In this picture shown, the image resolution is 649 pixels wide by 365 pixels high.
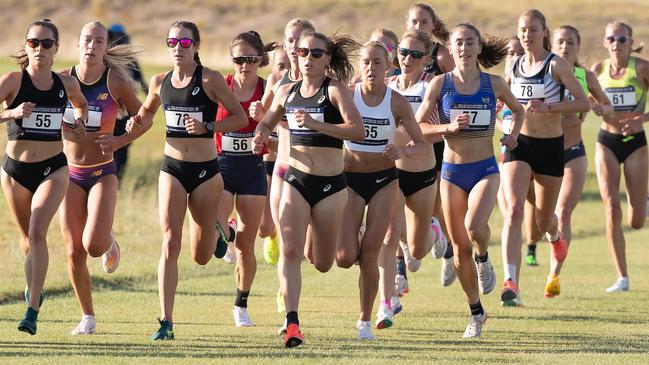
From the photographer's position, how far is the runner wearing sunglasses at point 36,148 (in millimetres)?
11195

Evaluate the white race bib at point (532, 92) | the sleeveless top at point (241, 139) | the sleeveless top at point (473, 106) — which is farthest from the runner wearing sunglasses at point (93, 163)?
the white race bib at point (532, 92)

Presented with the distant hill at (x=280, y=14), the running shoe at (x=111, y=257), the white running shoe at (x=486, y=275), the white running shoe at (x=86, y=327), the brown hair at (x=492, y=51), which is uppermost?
the distant hill at (x=280, y=14)

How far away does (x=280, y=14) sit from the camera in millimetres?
83375

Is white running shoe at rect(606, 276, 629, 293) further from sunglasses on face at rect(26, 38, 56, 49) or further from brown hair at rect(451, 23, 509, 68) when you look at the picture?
sunglasses on face at rect(26, 38, 56, 49)

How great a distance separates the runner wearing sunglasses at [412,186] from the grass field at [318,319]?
0.60 metres

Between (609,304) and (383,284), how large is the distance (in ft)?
9.97

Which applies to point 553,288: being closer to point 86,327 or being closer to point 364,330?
point 364,330

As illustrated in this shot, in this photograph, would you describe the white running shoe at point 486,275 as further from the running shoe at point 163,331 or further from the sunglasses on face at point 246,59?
the running shoe at point 163,331

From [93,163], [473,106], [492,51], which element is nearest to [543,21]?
[492,51]

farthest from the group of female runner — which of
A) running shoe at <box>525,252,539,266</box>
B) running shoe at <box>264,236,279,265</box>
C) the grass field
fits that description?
running shoe at <box>525,252,539,266</box>

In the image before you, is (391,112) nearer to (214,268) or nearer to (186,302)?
(186,302)

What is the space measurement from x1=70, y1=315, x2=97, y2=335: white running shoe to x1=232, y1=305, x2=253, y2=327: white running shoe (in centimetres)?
138

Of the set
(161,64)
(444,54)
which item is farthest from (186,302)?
(161,64)

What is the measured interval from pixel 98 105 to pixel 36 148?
2.86 feet
